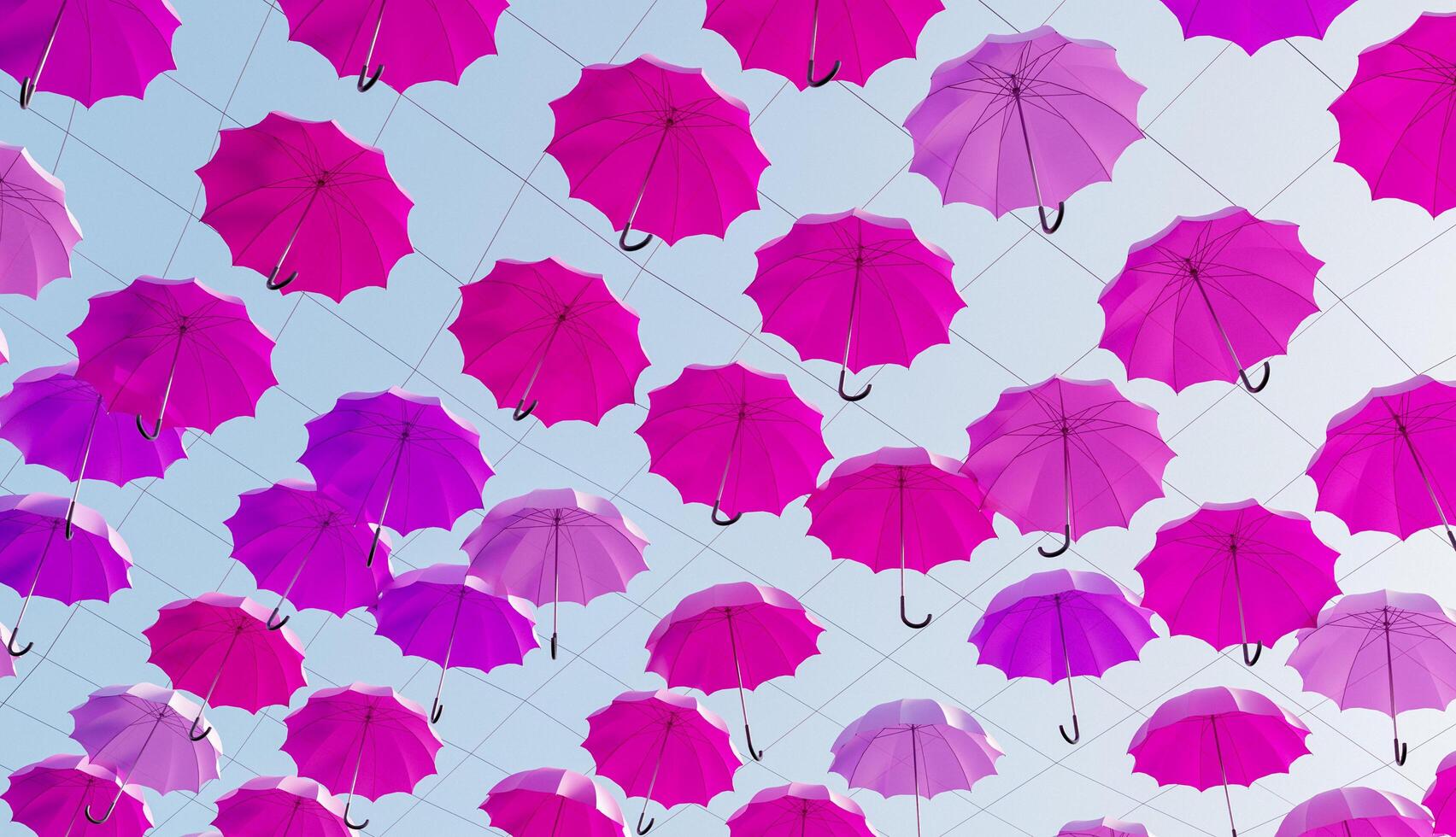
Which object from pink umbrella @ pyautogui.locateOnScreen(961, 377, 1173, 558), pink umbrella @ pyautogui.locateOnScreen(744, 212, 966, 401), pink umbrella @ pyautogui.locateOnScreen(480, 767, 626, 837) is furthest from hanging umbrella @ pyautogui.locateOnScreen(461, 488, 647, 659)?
pink umbrella @ pyautogui.locateOnScreen(961, 377, 1173, 558)

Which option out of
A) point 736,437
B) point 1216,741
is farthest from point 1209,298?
point 1216,741

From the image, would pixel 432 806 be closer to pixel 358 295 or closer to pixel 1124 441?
pixel 358 295

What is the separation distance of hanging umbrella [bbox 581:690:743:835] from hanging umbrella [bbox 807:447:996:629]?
7.38 ft

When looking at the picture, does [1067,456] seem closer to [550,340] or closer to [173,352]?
[550,340]

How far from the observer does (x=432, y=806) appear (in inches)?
695

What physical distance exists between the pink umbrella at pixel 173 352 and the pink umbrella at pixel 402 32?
104 inches

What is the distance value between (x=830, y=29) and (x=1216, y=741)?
749 cm

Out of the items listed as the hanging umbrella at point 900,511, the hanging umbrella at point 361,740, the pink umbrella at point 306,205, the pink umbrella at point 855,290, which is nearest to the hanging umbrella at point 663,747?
the hanging umbrella at point 361,740

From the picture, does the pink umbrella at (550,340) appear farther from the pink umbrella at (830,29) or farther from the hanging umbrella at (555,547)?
the pink umbrella at (830,29)

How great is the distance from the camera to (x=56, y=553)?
1183cm

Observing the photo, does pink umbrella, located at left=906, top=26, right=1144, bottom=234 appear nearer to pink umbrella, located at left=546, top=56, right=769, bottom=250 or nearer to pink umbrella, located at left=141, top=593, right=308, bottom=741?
pink umbrella, located at left=546, top=56, right=769, bottom=250

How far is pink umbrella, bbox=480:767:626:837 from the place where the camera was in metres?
12.0

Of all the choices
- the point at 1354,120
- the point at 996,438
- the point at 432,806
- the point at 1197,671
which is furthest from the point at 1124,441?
the point at 432,806

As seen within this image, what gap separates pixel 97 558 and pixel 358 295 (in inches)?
140
